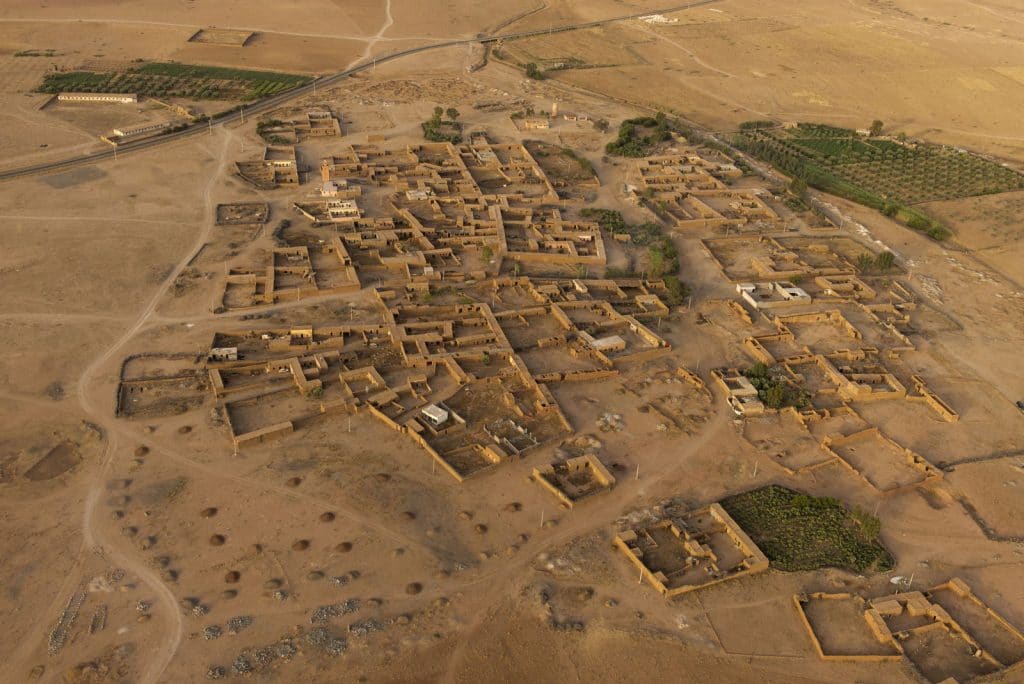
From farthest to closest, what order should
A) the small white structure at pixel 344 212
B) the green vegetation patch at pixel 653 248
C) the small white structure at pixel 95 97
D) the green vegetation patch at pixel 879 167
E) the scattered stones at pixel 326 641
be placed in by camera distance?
the small white structure at pixel 95 97
the green vegetation patch at pixel 879 167
the small white structure at pixel 344 212
the green vegetation patch at pixel 653 248
the scattered stones at pixel 326 641

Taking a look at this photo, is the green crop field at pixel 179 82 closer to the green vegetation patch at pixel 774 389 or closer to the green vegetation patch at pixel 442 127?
the green vegetation patch at pixel 442 127

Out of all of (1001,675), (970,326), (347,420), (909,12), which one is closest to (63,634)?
(347,420)

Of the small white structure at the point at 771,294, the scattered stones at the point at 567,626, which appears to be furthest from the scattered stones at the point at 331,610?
the small white structure at the point at 771,294

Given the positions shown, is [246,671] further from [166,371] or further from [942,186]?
[942,186]

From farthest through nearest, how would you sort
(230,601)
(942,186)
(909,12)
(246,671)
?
1. (909,12)
2. (942,186)
3. (230,601)
4. (246,671)

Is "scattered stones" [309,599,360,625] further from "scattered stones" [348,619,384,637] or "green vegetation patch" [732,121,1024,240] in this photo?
"green vegetation patch" [732,121,1024,240]

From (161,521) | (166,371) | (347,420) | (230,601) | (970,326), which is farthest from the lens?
(970,326)

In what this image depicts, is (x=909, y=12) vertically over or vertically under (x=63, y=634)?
over
